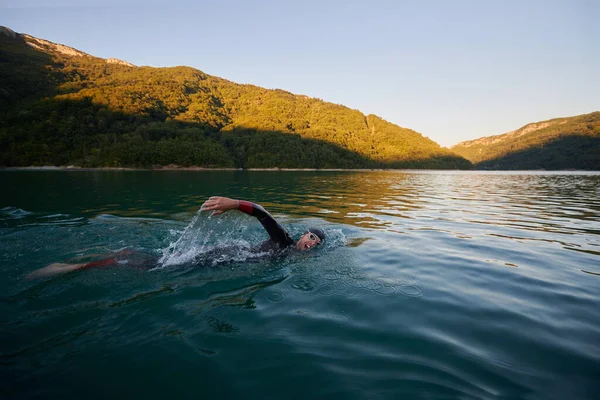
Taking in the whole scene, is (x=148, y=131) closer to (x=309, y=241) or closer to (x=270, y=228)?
(x=270, y=228)

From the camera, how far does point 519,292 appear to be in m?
5.03

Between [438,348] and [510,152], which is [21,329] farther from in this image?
[510,152]

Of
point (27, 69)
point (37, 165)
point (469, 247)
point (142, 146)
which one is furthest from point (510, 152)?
point (27, 69)

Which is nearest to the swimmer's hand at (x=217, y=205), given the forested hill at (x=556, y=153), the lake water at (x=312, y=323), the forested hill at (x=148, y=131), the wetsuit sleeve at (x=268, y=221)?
the wetsuit sleeve at (x=268, y=221)

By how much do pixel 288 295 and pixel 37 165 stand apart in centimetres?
10378

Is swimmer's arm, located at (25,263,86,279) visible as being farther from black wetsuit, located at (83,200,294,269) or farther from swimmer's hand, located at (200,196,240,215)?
swimmer's hand, located at (200,196,240,215)

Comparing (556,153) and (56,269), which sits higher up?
(556,153)

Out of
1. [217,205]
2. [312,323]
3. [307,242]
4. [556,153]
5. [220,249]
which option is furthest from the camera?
[556,153]

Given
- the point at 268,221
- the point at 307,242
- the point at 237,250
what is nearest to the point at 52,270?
the point at 237,250

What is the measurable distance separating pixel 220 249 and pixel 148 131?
127892mm

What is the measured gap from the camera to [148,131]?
11575cm

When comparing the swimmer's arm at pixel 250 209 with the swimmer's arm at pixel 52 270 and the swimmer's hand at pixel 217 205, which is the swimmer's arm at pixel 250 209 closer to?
the swimmer's hand at pixel 217 205

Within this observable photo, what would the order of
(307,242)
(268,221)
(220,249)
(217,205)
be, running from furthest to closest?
(307,242)
(220,249)
(268,221)
(217,205)

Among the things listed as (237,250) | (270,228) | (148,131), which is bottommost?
(237,250)
